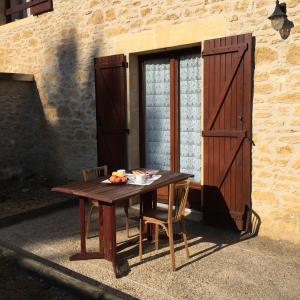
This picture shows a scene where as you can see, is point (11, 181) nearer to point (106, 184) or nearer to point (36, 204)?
point (36, 204)

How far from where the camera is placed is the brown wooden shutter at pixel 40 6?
22.0 feet

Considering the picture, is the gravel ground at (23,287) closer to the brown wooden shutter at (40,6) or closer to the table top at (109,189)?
the table top at (109,189)

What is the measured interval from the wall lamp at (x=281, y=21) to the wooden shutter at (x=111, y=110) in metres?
2.29

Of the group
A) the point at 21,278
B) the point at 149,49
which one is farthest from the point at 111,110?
the point at 21,278

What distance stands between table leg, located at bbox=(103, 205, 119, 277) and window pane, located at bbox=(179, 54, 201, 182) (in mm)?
1916

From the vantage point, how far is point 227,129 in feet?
15.0

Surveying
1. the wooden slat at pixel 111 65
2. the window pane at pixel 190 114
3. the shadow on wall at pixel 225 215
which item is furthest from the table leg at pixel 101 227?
the wooden slat at pixel 111 65

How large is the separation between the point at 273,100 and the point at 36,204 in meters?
3.77

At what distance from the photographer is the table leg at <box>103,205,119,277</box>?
3605 mm

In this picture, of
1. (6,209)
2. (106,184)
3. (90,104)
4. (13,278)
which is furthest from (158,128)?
(13,278)

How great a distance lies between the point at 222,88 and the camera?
4574 millimetres

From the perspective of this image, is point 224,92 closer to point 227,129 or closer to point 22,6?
point 227,129

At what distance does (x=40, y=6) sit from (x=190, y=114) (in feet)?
12.0

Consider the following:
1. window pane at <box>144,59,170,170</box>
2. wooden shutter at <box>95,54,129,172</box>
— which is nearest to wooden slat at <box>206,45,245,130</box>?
window pane at <box>144,59,170,170</box>
